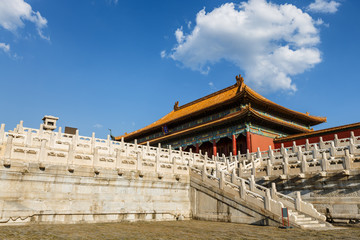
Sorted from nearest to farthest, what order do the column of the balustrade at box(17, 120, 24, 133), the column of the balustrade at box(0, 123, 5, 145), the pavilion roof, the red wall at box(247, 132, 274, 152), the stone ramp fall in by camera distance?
the stone ramp < the column of the balustrade at box(0, 123, 5, 145) < the column of the balustrade at box(17, 120, 24, 133) < the red wall at box(247, 132, 274, 152) < the pavilion roof

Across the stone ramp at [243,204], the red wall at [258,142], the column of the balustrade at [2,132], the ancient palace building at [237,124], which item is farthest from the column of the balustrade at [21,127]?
the red wall at [258,142]

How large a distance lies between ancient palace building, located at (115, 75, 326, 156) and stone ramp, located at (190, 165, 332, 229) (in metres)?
13.9

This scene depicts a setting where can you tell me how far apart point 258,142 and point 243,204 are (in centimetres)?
1666

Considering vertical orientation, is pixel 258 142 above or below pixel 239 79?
below

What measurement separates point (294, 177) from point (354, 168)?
269cm

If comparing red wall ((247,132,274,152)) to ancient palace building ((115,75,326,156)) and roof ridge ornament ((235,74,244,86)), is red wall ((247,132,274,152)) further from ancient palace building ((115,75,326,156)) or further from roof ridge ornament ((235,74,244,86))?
roof ridge ornament ((235,74,244,86))

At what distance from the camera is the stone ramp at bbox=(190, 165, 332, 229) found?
37.6 feet

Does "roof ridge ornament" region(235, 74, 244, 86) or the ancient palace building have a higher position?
"roof ridge ornament" region(235, 74, 244, 86)

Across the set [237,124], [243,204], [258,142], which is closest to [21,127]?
[243,204]

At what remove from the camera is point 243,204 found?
12.5 m

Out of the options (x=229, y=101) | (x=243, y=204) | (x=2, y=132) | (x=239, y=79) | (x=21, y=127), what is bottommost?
(x=243, y=204)

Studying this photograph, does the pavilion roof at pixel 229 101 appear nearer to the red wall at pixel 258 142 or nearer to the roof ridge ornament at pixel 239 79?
the roof ridge ornament at pixel 239 79

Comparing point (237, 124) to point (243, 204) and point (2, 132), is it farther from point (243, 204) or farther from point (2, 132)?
point (2, 132)

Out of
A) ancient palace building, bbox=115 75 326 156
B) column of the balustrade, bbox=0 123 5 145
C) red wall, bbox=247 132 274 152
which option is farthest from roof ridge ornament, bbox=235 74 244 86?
column of the balustrade, bbox=0 123 5 145
